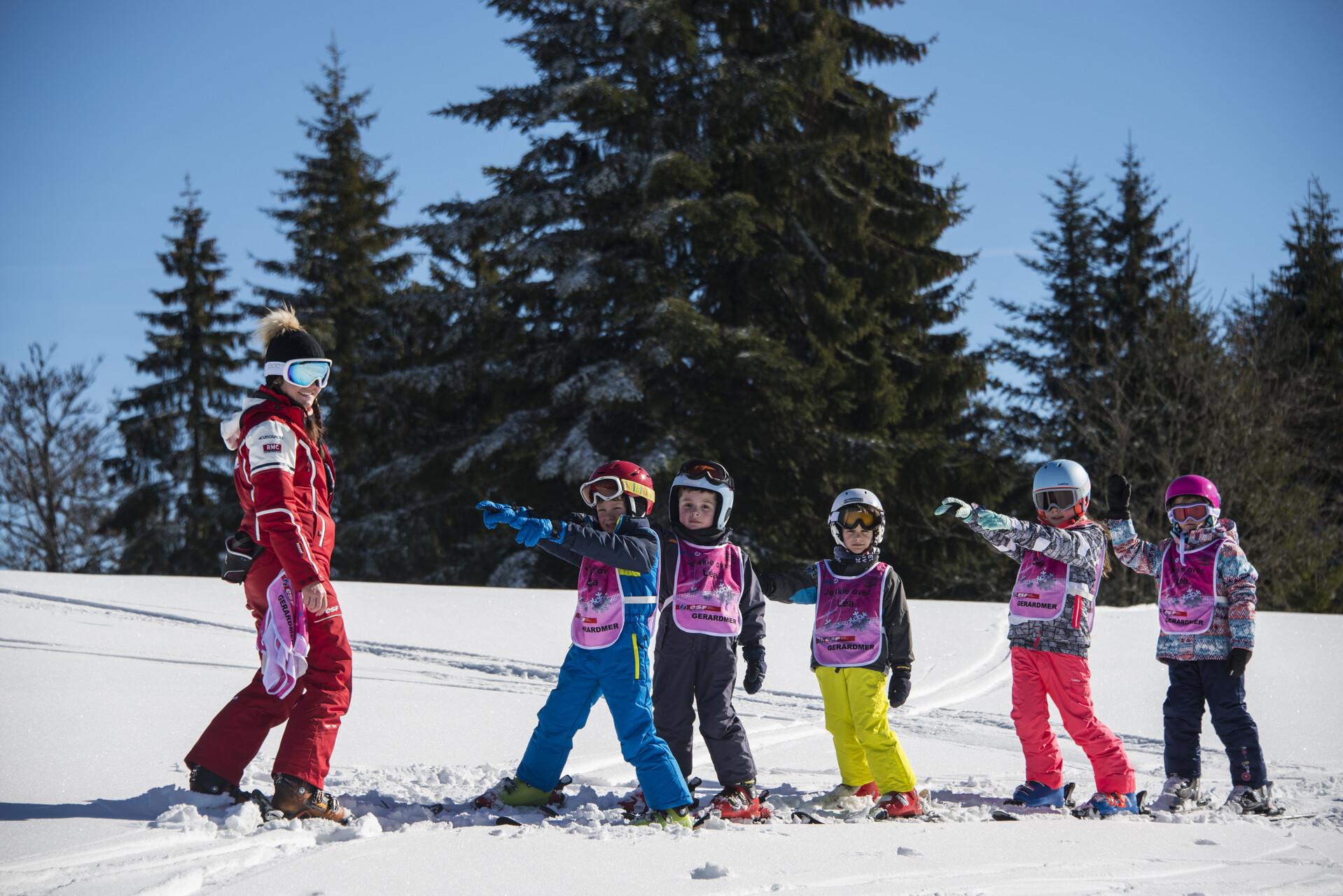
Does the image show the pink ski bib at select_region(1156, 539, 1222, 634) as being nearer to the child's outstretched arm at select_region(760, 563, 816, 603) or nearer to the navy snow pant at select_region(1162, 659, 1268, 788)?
the navy snow pant at select_region(1162, 659, 1268, 788)

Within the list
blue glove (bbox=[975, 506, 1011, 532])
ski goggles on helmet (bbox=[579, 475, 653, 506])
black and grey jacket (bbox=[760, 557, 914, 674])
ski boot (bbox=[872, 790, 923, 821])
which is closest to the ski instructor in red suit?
ski goggles on helmet (bbox=[579, 475, 653, 506])

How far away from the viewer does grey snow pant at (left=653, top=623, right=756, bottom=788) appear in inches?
180

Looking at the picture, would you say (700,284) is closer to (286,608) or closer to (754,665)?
(754,665)

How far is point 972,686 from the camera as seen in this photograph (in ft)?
27.5

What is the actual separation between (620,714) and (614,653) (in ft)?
0.79

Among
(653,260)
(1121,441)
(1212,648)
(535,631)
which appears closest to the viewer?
(1212,648)

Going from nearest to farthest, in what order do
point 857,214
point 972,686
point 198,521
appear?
point 972,686, point 857,214, point 198,521

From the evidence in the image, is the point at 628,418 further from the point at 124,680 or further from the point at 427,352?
the point at 124,680

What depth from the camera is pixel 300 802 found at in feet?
12.3

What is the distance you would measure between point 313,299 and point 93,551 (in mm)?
7826

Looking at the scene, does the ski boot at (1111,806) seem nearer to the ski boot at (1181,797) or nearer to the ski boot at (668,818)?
the ski boot at (1181,797)

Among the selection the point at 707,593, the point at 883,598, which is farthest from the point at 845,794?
the point at 707,593

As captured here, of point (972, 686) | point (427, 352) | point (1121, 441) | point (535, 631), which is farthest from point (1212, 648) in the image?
point (427, 352)

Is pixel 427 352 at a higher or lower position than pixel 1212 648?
higher
